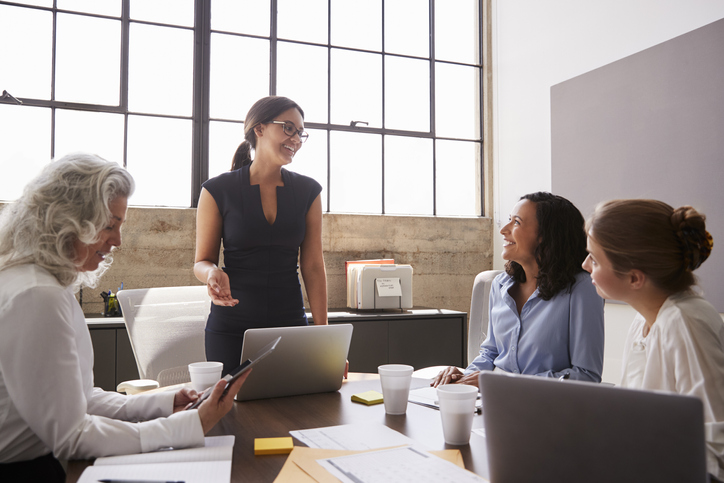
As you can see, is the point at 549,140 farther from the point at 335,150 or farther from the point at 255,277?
the point at 255,277

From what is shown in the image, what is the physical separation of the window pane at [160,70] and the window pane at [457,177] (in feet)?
6.59

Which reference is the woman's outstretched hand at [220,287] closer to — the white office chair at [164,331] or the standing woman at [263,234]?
the standing woman at [263,234]

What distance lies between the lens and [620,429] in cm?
65

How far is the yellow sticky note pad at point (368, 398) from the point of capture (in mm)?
1409

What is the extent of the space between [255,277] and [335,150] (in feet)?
7.52

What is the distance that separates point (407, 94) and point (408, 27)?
1.82ft

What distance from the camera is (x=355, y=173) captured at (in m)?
4.06

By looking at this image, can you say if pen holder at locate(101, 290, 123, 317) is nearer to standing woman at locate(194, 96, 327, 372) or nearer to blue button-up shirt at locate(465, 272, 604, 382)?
standing woman at locate(194, 96, 327, 372)

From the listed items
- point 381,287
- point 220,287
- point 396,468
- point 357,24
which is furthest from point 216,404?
point 357,24

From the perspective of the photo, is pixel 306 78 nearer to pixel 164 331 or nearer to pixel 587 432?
pixel 164 331

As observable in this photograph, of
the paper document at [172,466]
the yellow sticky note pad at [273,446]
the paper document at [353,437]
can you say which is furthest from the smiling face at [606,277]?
the paper document at [172,466]

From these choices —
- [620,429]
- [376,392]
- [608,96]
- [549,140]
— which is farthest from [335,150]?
[620,429]

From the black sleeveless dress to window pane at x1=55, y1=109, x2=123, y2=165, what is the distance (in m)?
1.81

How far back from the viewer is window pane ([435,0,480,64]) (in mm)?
4395
